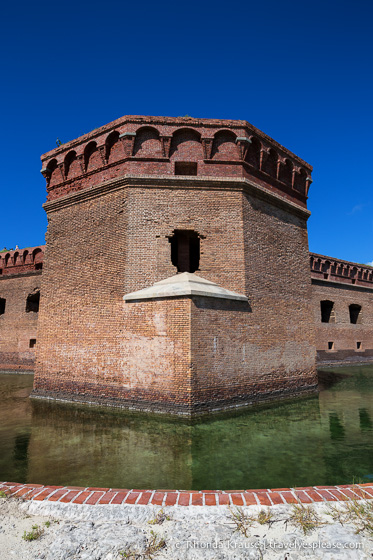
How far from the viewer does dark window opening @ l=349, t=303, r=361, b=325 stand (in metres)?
21.6

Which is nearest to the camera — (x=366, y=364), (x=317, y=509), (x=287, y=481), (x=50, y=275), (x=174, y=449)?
(x=317, y=509)

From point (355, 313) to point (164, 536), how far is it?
22.4m

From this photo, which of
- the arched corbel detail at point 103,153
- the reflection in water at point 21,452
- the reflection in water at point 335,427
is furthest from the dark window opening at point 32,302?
the reflection in water at point 335,427

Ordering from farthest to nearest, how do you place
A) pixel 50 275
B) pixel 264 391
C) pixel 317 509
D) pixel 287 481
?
pixel 50 275 < pixel 264 391 < pixel 287 481 < pixel 317 509

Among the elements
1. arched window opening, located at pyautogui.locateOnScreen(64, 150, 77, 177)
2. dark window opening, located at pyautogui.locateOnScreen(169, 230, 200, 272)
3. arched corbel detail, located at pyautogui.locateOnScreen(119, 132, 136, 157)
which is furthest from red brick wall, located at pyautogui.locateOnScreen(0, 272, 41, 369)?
arched corbel detail, located at pyautogui.locateOnScreen(119, 132, 136, 157)

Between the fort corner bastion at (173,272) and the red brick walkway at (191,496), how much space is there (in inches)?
159

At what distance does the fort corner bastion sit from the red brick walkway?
13.3 ft

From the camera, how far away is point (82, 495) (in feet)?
9.99

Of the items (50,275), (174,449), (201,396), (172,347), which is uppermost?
(50,275)

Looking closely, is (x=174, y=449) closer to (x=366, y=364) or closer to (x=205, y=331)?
(x=205, y=331)

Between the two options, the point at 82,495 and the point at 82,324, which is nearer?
the point at 82,495

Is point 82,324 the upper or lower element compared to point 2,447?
upper

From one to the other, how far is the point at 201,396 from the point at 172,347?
1215mm

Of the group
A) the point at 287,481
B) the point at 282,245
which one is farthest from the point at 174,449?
the point at 282,245
